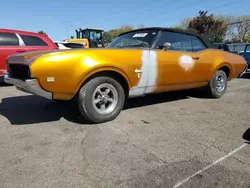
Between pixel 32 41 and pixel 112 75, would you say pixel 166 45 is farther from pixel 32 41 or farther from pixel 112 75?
pixel 32 41

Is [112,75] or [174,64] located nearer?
[112,75]

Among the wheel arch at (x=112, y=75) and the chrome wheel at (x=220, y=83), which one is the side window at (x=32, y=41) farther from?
the chrome wheel at (x=220, y=83)

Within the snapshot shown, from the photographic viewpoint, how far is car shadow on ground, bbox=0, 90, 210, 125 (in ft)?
13.3

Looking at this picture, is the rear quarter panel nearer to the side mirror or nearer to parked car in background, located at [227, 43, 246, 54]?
the side mirror

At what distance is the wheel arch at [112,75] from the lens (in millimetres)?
3580

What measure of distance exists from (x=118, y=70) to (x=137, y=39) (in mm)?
1112

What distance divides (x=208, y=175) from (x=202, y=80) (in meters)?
3.21

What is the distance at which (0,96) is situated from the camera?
582 cm

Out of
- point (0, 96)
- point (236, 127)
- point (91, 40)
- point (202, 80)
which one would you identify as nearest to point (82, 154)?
point (236, 127)

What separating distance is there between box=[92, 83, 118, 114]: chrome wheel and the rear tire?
257cm

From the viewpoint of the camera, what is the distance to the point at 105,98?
3.91 m

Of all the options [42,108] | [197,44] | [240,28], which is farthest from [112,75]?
[240,28]

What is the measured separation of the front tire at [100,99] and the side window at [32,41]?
Result: 4.73 metres

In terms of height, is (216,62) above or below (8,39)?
below
